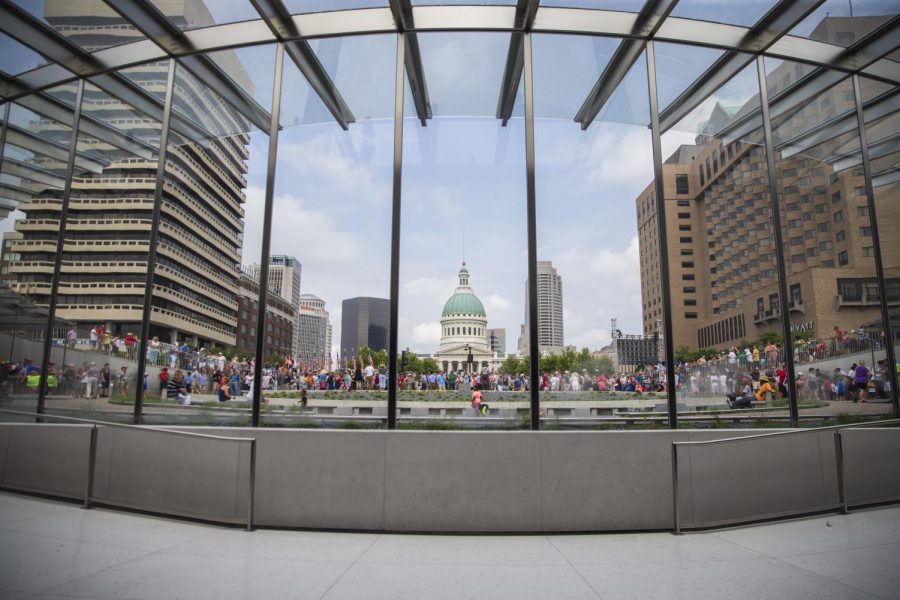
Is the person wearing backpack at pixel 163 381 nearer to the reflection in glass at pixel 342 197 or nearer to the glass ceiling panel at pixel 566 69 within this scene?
the reflection in glass at pixel 342 197

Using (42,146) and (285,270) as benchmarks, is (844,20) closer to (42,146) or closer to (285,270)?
(42,146)

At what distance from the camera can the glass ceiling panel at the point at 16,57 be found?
757 centimetres

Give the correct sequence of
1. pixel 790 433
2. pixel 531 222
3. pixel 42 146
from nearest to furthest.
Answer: pixel 790 433, pixel 531 222, pixel 42 146

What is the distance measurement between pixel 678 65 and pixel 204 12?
664cm

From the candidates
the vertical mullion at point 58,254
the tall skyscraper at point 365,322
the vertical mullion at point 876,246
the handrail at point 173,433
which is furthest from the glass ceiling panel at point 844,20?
the vertical mullion at point 58,254

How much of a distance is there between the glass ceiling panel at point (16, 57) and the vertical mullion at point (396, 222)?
18.1 feet

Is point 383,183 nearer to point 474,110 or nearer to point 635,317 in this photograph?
point 474,110

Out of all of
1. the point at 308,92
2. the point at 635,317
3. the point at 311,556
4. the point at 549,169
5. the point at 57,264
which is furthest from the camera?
the point at 635,317

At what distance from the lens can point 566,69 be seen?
7.57 m

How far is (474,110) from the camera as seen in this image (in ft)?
27.0

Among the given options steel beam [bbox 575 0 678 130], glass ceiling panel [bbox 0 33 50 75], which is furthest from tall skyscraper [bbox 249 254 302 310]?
steel beam [bbox 575 0 678 130]

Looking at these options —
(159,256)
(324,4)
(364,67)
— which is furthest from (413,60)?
(159,256)

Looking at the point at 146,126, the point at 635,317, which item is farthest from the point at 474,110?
the point at 146,126

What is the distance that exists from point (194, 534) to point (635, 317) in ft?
25.3
